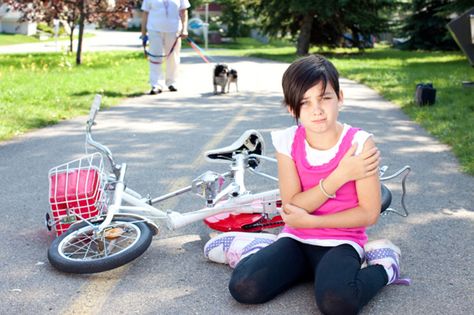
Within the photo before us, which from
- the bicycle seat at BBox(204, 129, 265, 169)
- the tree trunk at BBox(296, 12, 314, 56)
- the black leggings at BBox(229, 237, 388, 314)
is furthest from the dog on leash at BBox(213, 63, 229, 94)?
the tree trunk at BBox(296, 12, 314, 56)

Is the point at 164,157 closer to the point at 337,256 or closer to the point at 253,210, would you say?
the point at 253,210

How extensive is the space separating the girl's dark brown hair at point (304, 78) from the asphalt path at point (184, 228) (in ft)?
3.42

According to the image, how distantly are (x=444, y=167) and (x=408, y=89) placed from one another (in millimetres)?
7790

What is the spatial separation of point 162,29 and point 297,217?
10.1 metres

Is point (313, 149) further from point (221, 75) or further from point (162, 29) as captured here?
point (162, 29)

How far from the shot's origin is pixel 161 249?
15.0 ft

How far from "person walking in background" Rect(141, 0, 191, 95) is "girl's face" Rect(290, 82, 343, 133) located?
9866 mm

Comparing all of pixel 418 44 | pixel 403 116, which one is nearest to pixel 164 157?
pixel 403 116

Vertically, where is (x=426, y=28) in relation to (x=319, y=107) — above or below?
above

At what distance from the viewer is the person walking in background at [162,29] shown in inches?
522

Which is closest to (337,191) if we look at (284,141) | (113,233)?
(284,141)

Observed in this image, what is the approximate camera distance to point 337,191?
384cm

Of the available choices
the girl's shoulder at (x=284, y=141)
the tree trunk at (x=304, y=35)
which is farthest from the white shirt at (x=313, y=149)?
the tree trunk at (x=304, y=35)

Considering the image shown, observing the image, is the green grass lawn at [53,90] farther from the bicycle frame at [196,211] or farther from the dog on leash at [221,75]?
the bicycle frame at [196,211]
